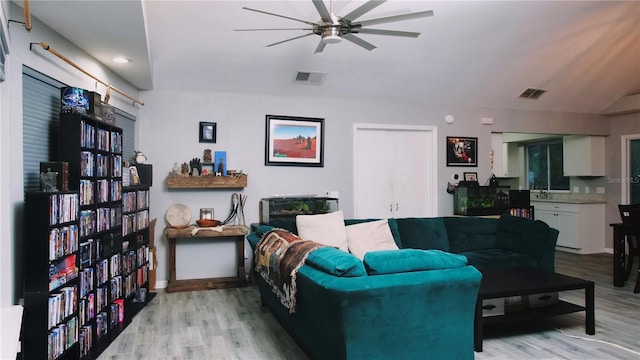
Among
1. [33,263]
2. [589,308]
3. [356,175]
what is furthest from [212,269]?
[589,308]

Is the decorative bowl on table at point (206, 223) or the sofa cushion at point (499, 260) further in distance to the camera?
the decorative bowl on table at point (206, 223)

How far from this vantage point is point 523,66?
5539mm

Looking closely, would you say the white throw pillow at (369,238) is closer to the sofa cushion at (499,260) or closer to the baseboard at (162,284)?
the sofa cushion at (499,260)

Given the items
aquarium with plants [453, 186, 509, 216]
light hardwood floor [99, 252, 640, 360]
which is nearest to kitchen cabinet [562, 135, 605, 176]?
aquarium with plants [453, 186, 509, 216]

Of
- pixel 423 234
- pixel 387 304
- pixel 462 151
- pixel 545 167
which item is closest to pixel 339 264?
pixel 387 304

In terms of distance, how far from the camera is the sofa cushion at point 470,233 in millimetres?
4762

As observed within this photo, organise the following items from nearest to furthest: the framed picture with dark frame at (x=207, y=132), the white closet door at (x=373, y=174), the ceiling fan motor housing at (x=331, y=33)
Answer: the ceiling fan motor housing at (x=331, y=33) → the framed picture with dark frame at (x=207, y=132) → the white closet door at (x=373, y=174)

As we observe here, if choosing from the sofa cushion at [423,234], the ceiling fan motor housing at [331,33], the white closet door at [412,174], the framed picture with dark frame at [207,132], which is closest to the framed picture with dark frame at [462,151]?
the white closet door at [412,174]

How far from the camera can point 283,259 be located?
2.82 metres

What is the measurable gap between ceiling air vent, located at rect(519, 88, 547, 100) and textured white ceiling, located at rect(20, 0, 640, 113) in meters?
0.10

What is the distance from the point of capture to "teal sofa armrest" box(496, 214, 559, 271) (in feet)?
14.1

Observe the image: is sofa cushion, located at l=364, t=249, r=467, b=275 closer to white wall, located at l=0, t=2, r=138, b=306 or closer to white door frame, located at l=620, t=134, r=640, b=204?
white wall, located at l=0, t=2, r=138, b=306

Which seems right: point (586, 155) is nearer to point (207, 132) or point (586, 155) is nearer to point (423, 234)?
point (423, 234)

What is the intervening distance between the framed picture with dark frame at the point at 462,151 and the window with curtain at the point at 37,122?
503cm
